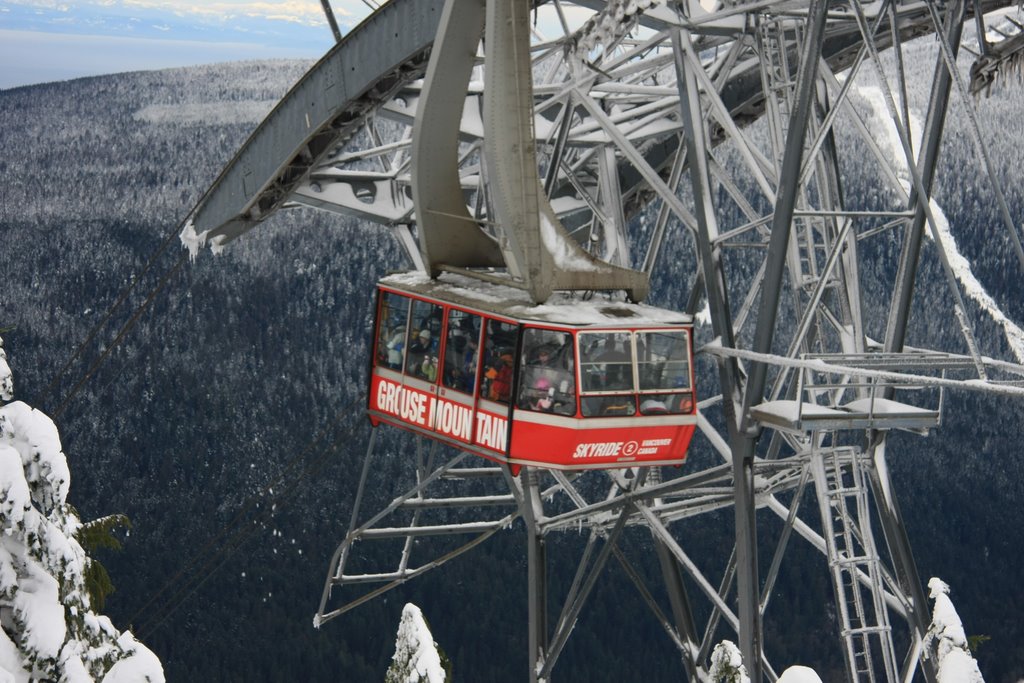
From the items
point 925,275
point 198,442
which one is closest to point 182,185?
point 198,442

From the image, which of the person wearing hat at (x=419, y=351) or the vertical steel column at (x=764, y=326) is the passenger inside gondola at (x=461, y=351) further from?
the vertical steel column at (x=764, y=326)

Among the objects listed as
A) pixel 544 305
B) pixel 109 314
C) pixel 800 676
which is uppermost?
pixel 544 305

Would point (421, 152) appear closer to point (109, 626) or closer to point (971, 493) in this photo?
point (109, 626)

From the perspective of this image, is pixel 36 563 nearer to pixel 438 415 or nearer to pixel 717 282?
pixel 438 415

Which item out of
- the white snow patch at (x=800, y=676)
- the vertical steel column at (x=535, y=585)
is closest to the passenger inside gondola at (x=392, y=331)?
the vertical steel column at (x=535, y=585)

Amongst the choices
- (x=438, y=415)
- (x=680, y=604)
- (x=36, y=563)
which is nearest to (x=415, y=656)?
(x=438, y=415)
